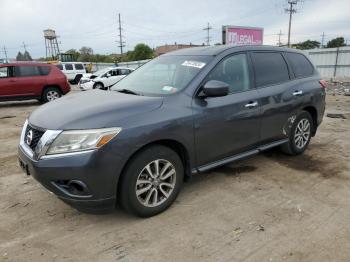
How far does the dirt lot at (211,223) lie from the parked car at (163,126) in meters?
0.33

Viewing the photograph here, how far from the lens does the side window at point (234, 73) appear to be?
12.7 ft

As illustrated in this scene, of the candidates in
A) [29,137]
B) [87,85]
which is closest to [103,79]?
[87,85]

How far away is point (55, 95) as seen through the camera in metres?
13.1

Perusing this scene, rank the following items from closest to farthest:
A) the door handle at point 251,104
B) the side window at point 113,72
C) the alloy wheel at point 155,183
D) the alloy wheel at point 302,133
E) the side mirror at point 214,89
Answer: the alloy wheel at point 155,183, the side mirror at point 214,89, the door handle at point 251,104, the alloy wheel at point 302,133, the side window at point 113,72

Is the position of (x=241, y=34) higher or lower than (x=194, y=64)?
higher

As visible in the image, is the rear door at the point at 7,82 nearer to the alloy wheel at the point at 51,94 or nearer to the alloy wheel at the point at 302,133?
the alloy wheel at the point at 51,94

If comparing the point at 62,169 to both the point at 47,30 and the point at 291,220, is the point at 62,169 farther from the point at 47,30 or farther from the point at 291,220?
the point at 47,30

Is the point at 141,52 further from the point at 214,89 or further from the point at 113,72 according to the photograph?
the point at 214,89

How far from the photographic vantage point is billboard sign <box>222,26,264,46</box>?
518 inches

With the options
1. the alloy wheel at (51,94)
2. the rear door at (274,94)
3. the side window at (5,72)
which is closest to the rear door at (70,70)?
the alloy wheel at (51,94)

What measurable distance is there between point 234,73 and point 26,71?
1064 centimetres

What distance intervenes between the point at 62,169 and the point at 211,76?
1945 mm

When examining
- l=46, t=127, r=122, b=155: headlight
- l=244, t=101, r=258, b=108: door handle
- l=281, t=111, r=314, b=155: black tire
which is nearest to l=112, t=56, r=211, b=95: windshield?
l=244, t=101, r=258, b=108: door handle

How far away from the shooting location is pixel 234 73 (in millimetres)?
4094
